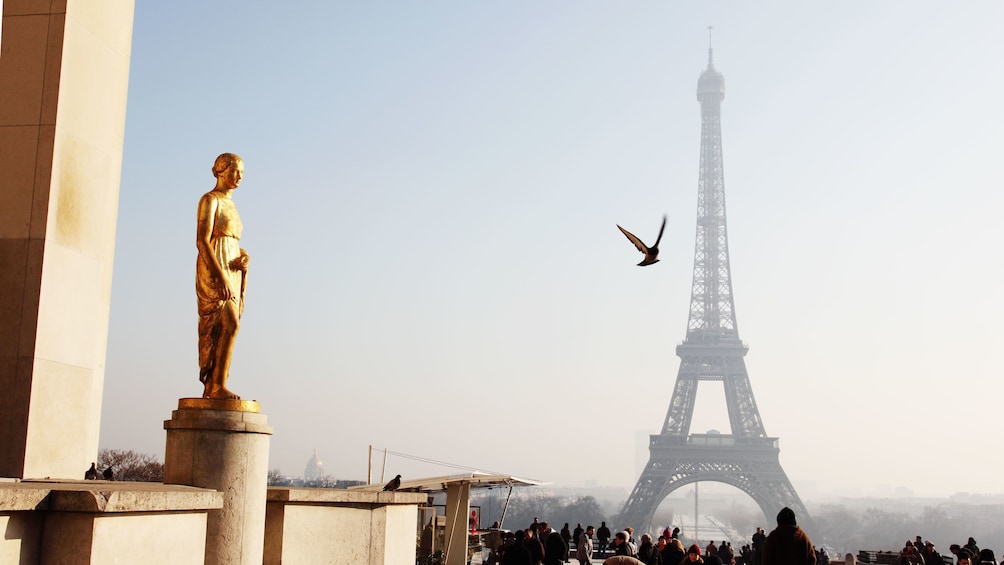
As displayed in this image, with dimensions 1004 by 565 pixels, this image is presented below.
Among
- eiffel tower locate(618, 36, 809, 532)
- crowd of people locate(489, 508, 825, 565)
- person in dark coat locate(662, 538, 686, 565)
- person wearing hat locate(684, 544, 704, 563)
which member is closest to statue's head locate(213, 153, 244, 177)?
crowd of people locate(489, 508, 825, 565)

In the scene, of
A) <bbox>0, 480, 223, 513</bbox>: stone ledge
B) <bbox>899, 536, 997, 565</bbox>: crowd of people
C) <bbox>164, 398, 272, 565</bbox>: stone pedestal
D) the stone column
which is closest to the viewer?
<bbox>0, 480, 223, 513</bbox>: stone ledge

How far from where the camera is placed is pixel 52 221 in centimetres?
1077

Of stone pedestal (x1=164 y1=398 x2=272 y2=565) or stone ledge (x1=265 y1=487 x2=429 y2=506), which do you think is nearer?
stone pedestal (x1=164 y1=398 x2=272 y2=565)

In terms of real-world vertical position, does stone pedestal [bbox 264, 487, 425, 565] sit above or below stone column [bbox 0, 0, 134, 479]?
below

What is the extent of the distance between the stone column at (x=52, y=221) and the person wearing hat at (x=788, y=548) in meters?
6.87

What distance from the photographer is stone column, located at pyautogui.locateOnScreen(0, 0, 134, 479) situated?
411 inches

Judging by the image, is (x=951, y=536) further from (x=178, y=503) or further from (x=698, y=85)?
(x=178, y=503)

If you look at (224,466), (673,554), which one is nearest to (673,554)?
(673,554)

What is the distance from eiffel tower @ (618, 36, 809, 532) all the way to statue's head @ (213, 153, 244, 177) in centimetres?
8373

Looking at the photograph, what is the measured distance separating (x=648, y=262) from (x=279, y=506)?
8.42 metres

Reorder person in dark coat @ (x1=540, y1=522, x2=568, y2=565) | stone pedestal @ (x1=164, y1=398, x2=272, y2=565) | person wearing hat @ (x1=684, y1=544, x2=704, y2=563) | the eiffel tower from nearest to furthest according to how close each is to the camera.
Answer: stone pedestal @ (x1=164, y1=398, x2=272, y2=565) → person wearing hat @ (x1=684, y1=544, x2=704, y2=563) → person in dark coat @ (x1=540, y1=522, x2=568, y2=565) → the eiffel tower

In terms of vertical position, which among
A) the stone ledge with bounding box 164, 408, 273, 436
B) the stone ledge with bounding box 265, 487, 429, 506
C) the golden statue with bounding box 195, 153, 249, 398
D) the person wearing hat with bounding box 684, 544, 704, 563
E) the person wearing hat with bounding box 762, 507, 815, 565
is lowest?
the person wearing hat with bounding box 684, 544, 704, 563

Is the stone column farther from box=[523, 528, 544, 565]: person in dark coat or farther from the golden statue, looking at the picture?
box=[523, 528, 544, 565]: person in dark coat

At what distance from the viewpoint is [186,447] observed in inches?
357
